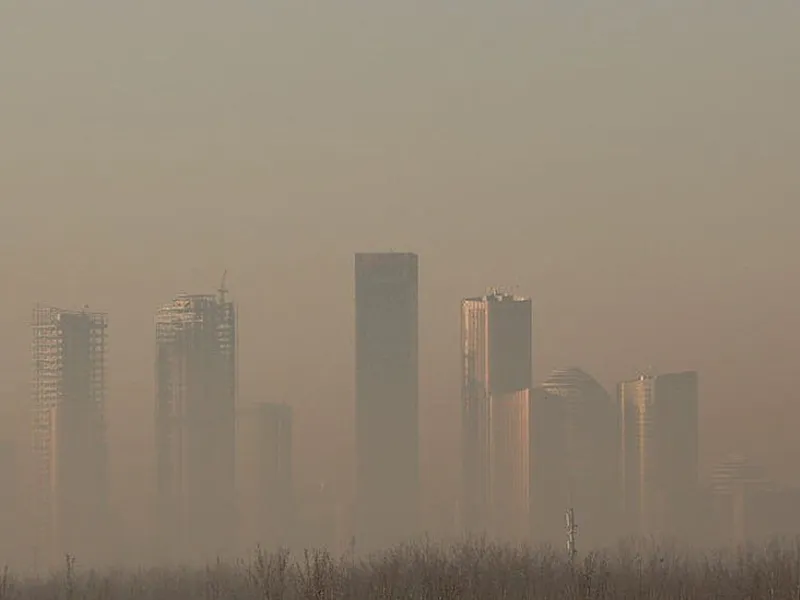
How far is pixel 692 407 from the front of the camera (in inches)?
3905

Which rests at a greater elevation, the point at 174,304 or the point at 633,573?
the point at 174,304

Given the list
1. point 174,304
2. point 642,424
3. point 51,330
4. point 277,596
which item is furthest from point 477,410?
point 277,596

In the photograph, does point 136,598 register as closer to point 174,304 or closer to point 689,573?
point 689,573

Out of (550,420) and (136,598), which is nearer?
(136,598)

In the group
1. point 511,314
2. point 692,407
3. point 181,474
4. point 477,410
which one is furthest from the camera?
point 511,314

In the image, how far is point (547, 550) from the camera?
28.0 meters

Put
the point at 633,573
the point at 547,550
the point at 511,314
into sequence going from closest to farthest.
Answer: the point at 633,573 → the point at 547,550 → the point at 511,314

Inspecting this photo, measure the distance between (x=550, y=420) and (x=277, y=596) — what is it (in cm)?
8930

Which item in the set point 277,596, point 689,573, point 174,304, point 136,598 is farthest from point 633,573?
point 174,304

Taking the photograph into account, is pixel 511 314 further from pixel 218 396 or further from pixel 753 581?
pixel 753 581

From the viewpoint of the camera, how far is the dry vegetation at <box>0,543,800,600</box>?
20.4 m

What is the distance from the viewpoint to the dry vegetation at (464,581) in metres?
20.4

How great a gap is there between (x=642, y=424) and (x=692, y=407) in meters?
3.80

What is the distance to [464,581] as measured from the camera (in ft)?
70.1
